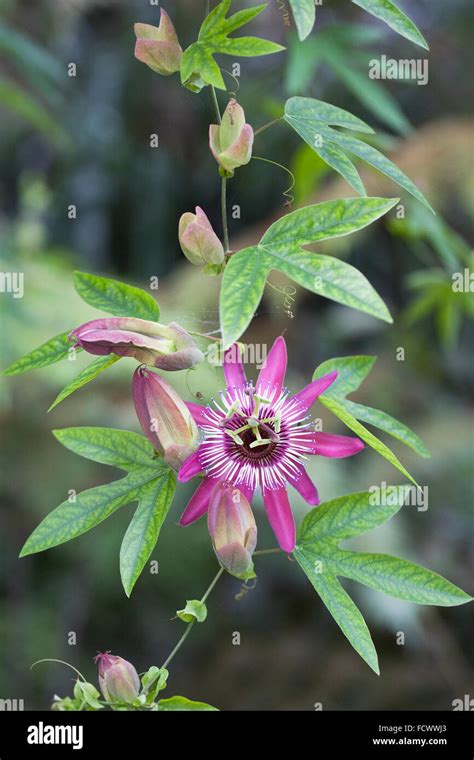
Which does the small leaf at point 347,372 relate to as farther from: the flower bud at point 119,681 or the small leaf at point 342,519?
the flower bud at point 119,681

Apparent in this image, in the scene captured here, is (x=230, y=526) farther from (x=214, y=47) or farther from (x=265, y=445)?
(x=214, y=47)

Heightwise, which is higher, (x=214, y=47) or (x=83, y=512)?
(x=214, y=47)

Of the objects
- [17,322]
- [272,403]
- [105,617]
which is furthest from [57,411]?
[272,403]

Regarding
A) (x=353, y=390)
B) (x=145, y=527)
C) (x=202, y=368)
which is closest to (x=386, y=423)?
(x=353, y=390)

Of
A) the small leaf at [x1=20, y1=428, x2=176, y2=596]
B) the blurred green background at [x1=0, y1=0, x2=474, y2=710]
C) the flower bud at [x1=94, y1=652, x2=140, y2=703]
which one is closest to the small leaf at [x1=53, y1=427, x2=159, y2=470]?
the small leaf at [x1=20, y1=428, x2=176, y2=596]

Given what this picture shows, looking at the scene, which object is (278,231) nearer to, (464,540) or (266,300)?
(266,300)
